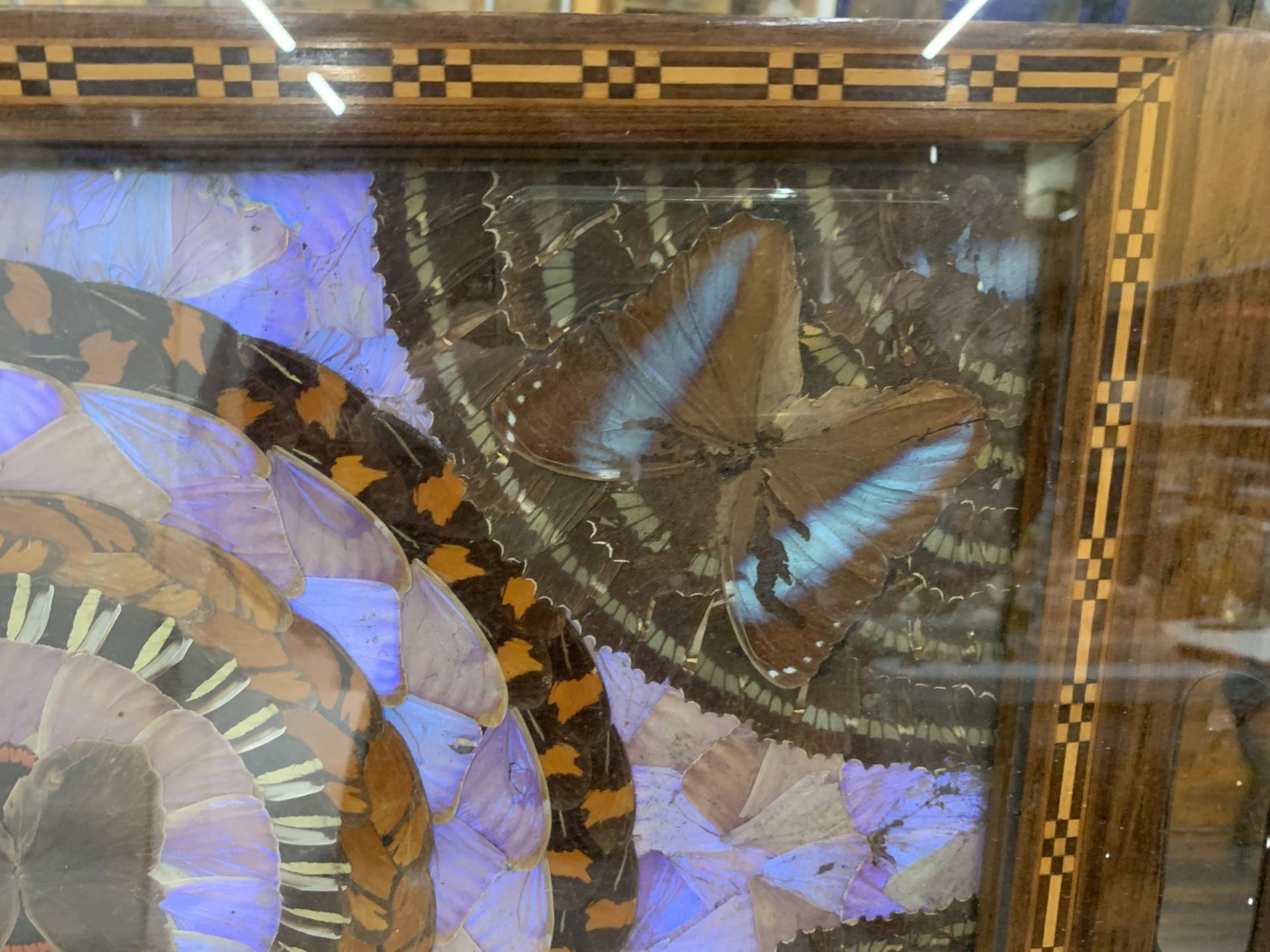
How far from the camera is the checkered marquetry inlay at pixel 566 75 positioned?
0.63 meters

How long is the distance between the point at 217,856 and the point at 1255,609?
104 centimetres

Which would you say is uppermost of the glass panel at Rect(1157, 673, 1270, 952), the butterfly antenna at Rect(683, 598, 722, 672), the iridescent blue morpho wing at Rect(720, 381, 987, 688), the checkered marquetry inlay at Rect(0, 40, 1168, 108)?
the checkered marquetry inlay at Rect(0, 40, 1168, 108)

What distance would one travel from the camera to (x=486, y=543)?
746 millimetres

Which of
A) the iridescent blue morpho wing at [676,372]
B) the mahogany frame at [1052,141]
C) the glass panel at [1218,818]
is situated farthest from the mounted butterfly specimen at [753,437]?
the glass panel at [1218,818]

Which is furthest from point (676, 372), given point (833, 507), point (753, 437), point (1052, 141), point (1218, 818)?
point (1218, 818)

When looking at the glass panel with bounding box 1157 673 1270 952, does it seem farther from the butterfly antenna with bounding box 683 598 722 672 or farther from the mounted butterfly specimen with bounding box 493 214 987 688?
the butterfly antenna with bounding box 683 598 722 672

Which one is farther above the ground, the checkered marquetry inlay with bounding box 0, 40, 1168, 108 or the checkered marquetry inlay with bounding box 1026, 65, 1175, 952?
the checkered marquetry inlay with bounding box 0, 40, 1168, 108

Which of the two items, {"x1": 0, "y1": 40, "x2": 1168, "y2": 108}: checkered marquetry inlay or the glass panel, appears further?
the glass panel

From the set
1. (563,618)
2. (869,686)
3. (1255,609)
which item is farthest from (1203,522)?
(563,618)

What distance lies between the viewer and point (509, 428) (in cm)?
73

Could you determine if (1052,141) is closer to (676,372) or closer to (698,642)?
(676,372)

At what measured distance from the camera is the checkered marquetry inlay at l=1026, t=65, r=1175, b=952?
70 centimetres

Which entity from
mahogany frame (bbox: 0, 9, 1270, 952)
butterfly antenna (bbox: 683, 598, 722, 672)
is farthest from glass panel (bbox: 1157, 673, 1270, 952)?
butterfly antenna (bbox: 683, 598, 722, 672)

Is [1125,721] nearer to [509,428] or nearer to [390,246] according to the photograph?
[509,428]
